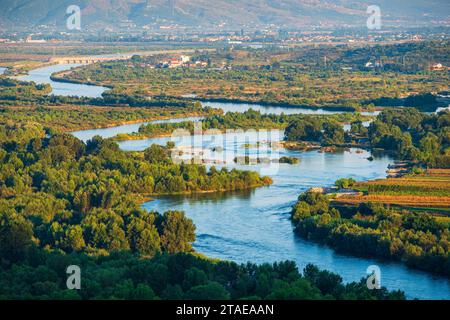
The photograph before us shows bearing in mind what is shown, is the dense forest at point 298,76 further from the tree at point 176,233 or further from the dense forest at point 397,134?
the tree at point 176,233

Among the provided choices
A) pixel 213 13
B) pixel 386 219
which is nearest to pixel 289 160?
pixel 386 219

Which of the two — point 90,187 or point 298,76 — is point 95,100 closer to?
point 298,76

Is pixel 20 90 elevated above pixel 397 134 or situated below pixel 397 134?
above

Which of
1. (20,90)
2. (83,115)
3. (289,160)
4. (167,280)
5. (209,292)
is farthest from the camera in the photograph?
(20,90)

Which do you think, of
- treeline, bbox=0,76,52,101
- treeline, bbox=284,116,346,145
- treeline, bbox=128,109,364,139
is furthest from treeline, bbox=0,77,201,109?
treeline, bbox=284,116,346,145

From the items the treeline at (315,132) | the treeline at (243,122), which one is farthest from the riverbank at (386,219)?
the treeline at (243,122)
